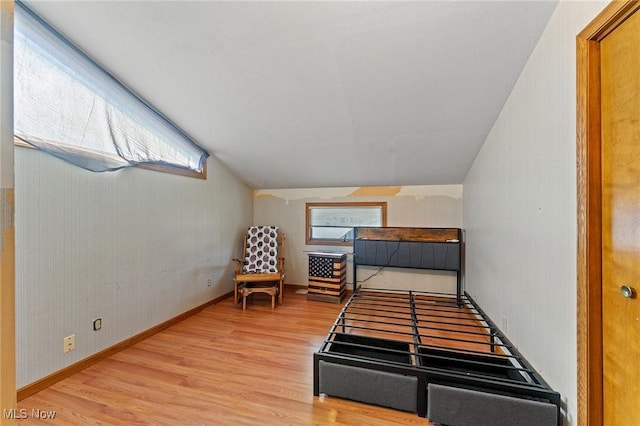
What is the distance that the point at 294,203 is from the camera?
4383 millimetres

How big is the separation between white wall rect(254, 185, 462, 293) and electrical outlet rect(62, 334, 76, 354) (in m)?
2.75

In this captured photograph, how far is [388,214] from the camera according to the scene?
13.0 ft

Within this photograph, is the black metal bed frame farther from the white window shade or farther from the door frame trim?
the white window shade

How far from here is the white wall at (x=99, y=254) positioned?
69.5 inches

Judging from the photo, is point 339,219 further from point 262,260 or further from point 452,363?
point 452,363

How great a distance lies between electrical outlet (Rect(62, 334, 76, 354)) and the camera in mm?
1953

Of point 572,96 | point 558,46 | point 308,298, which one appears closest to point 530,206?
point 572,96

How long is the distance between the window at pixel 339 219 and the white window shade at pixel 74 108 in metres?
2.40

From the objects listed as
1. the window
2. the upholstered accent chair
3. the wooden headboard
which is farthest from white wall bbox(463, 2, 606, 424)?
the upholstered accent chair

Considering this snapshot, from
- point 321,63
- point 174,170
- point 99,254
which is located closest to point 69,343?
point 99,254

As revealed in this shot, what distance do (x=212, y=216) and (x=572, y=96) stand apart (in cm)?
358

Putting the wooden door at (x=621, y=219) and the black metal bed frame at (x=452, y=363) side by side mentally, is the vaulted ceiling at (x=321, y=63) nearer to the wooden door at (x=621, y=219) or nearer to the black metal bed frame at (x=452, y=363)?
the wooden door at (x=621, y=219)

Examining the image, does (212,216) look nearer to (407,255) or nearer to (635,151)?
(407,255)

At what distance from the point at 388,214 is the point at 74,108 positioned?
3.62 metres
